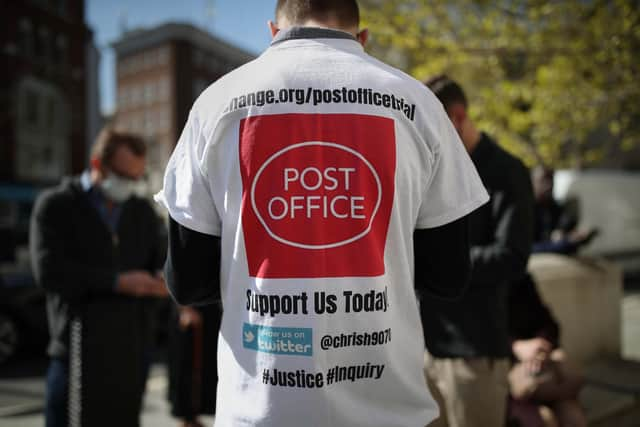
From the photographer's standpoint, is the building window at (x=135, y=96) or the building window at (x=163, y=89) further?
the building window at (x=135, y=96)

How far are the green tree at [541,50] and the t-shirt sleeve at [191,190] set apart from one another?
4304 mm

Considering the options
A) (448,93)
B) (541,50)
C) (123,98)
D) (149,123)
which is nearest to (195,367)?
(448,93)

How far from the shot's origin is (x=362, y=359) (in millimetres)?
1247

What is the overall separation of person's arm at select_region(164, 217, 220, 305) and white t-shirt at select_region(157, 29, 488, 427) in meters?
0.05

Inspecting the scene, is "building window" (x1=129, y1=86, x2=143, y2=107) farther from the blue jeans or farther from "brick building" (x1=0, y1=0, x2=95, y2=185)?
the blue jeans

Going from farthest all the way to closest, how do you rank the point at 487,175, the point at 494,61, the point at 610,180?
1. the point at 610,180
2. the point at 494,61
3. the point at 487,175

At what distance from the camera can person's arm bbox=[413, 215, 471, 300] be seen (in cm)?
141

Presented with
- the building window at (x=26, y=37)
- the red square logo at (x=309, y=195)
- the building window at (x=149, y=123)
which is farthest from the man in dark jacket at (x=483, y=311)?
the building window at (x=149, y=123)

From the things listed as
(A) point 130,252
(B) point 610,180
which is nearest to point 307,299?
(A) point 130,252

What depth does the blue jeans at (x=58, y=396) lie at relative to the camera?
8.71 ft

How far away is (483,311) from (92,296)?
1842mm

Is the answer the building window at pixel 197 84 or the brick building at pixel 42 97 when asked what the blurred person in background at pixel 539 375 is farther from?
the building window at pixel 197 84

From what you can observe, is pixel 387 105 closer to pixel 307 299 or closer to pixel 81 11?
pixel 307 299

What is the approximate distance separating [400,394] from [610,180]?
13217 millimetres
